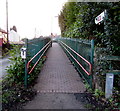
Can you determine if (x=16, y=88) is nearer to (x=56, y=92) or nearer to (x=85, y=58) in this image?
(x=56, y=92)

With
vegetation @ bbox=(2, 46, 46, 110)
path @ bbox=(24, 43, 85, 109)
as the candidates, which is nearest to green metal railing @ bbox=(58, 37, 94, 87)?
path @ bbox=(24, 43, 85, 109)

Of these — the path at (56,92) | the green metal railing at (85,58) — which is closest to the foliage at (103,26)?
the green metal railing at (85,58)

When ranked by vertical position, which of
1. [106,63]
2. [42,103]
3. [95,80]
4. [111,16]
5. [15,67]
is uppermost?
[111,16]

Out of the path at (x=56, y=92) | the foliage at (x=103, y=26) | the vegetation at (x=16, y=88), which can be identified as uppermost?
the foliage at (x=103, y=26)

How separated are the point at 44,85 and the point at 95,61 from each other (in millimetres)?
1879

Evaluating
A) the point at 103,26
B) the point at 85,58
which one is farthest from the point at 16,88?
the point at 103,26

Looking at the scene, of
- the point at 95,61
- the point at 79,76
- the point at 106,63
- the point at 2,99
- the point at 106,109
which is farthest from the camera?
the point at 79,76

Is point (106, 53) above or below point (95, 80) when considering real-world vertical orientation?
above

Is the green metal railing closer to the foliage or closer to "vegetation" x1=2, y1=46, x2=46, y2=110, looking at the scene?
the foliage

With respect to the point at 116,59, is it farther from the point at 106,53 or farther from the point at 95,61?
the point at 95,61

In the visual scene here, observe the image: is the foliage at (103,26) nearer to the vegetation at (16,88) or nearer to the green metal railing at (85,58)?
the green metal railing at (85,58)

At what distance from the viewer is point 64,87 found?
178 inches

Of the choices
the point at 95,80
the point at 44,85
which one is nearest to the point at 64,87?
the point at 44,85

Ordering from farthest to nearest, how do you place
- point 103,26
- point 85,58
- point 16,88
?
point 103,26, point 85,58, point 16,88
